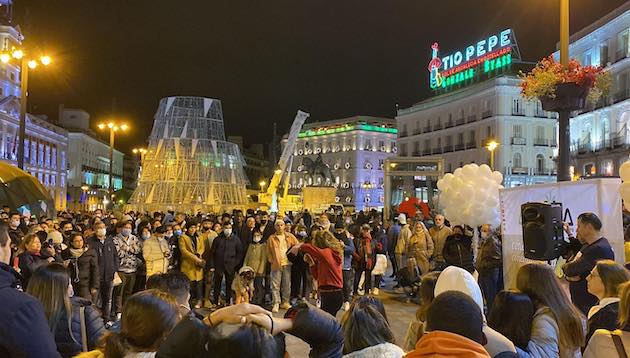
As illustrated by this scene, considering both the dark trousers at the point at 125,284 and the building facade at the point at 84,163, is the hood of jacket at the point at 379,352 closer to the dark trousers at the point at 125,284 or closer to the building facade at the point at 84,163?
the dark trousers at the point at 125,284

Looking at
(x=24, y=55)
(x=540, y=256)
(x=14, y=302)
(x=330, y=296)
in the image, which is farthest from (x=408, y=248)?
(x=24, y=55)

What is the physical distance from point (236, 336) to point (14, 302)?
1771 millimetres

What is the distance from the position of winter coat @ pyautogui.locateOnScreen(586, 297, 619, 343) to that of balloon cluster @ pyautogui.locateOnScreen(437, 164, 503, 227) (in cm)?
674

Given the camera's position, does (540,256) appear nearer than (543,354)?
No

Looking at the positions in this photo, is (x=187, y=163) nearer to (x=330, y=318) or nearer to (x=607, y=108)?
(x=607, y=108)

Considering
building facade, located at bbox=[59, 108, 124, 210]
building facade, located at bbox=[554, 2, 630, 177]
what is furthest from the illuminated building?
building facade, located at bbox=[59, 108, 124, 210]

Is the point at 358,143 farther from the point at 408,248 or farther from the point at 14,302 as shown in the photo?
the point at 14,302

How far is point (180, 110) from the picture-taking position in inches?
1929

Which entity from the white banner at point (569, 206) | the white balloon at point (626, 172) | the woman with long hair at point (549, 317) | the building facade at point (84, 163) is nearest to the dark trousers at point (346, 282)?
the white banner at point (569, 206)

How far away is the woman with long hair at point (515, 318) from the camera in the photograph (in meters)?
3.71

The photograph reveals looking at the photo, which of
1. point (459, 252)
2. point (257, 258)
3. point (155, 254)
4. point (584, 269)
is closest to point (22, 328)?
point (584, 269)

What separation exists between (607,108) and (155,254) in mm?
37692

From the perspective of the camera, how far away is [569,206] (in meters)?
7.57

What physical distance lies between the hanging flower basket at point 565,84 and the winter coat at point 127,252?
7.77m
